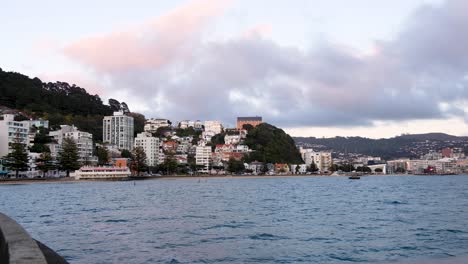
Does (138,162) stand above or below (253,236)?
above

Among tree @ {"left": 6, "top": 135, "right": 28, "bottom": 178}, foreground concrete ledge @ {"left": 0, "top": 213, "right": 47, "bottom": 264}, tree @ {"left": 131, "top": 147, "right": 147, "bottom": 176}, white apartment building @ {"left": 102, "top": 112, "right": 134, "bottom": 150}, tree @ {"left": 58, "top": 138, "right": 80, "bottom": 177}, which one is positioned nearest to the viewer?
foreground concrete ledge @ {"left": 0, "top": 213, "right": 47, "bottom": 264}

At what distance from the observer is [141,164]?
158250 millimetres

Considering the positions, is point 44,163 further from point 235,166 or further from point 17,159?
point 235,166

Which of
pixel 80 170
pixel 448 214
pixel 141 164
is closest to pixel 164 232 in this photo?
pixel 448 214

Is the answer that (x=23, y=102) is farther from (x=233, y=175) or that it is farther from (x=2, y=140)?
(x=233, y=175)

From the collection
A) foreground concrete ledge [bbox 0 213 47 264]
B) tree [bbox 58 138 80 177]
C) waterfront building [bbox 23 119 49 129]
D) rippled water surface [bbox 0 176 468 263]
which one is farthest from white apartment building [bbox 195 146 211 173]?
foreground concrete ledge [bbox 0 213 47 264]

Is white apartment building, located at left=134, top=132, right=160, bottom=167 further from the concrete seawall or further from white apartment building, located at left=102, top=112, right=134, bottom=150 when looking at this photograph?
the concrete seawall

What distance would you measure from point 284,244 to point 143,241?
18.4 ft

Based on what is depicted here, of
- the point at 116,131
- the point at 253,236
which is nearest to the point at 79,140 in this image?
the point at 116,131

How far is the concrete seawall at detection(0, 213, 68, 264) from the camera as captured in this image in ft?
20.9

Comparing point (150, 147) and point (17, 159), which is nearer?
point (17, 159)

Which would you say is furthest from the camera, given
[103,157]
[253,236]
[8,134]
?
[103,157]

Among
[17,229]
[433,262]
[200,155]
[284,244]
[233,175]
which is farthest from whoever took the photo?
[200,155]

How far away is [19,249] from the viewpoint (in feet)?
23.6
